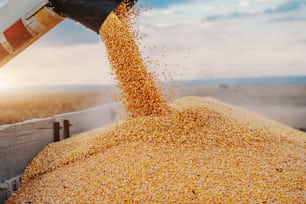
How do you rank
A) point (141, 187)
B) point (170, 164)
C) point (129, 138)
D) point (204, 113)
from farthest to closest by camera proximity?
1. point (204, 113)
2. point (129, 138)
3. point (170, 164)
4. point (141, 187)

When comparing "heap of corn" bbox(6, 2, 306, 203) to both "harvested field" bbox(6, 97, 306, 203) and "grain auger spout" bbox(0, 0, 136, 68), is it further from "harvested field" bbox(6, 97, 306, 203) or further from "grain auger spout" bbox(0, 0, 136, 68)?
"grain auger spout" bbox(0, 0, 136, 68)

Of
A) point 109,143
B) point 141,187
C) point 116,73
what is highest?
point 116,73

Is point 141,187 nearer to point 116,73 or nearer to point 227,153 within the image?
point 227,153

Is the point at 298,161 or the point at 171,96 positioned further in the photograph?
the point at 171,96

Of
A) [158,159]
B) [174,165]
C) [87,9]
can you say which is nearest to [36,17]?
[87,9]

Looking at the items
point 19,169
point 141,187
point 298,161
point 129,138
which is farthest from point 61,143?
point 298,161

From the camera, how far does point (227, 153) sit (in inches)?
168

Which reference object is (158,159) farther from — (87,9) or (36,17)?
(36,17)

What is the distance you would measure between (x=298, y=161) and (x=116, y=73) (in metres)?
2.21

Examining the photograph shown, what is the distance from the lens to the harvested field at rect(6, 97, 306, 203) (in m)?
3.63

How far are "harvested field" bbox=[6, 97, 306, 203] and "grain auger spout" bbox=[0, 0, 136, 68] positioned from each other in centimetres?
134

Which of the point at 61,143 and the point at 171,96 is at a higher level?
the point at 171,96

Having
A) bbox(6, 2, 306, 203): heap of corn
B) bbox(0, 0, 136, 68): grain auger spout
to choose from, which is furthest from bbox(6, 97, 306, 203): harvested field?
bbox(0, 0, 136, 68): grain auger spout

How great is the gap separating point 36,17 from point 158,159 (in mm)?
1769
